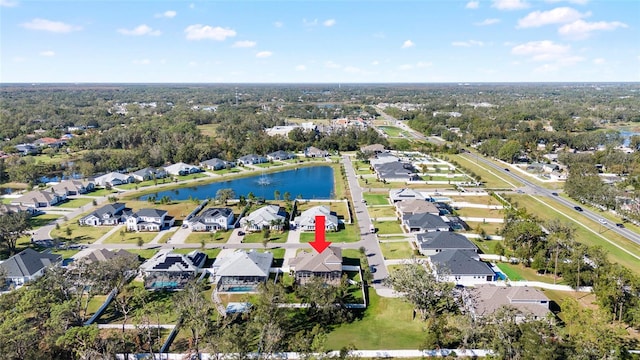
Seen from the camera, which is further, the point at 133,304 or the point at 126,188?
the point at 126,188

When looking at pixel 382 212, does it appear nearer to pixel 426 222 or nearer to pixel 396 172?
pixel 426 222

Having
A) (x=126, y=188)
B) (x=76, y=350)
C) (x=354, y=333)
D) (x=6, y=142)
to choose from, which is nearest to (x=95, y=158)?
(x=126, y=188)

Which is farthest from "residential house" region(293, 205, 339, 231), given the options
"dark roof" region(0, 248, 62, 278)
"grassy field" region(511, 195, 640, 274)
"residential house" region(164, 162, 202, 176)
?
"residential house" region(164, 162, 202, 176)

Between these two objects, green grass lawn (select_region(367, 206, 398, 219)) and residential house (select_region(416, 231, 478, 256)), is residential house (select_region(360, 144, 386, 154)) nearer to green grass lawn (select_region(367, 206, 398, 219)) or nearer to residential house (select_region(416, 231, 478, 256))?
green grass lawn (select_region(367, 206, 398, 219))

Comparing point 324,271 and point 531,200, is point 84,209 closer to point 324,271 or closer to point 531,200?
point 324,271

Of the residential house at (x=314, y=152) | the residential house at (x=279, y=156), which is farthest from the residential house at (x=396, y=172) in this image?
the residential house at (x=279, y=156)

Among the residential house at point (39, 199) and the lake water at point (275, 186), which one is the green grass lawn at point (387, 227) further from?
the residential house at point (39, 199)
